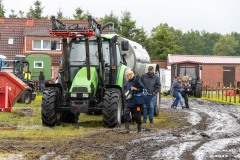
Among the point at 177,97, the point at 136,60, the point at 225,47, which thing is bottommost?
the point at 177,97

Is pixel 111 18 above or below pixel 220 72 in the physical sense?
above

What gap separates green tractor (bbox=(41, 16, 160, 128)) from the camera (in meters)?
16.0

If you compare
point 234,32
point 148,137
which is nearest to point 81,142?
point 148,137

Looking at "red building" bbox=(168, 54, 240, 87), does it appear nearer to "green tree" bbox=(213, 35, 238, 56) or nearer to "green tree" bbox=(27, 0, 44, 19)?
"green tree" bbox=(27, 0, 44, 19)

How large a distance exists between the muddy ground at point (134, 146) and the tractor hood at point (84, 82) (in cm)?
141

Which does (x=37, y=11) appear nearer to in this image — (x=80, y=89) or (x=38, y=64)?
(x=38, y=64)

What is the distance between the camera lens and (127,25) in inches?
3145

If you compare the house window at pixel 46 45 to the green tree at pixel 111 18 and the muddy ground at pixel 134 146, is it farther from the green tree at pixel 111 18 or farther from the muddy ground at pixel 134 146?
the muddy ground at pixel 134 146

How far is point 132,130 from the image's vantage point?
15.8 m

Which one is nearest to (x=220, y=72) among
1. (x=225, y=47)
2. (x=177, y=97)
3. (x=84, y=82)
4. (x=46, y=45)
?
(x=46, y=45)

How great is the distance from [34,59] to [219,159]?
1547 inches

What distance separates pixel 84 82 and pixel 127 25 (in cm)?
6391

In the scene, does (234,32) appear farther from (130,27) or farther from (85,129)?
(85,129)

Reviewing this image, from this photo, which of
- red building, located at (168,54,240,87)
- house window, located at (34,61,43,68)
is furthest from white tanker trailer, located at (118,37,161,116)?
red building, located at (168,54,240,87)
